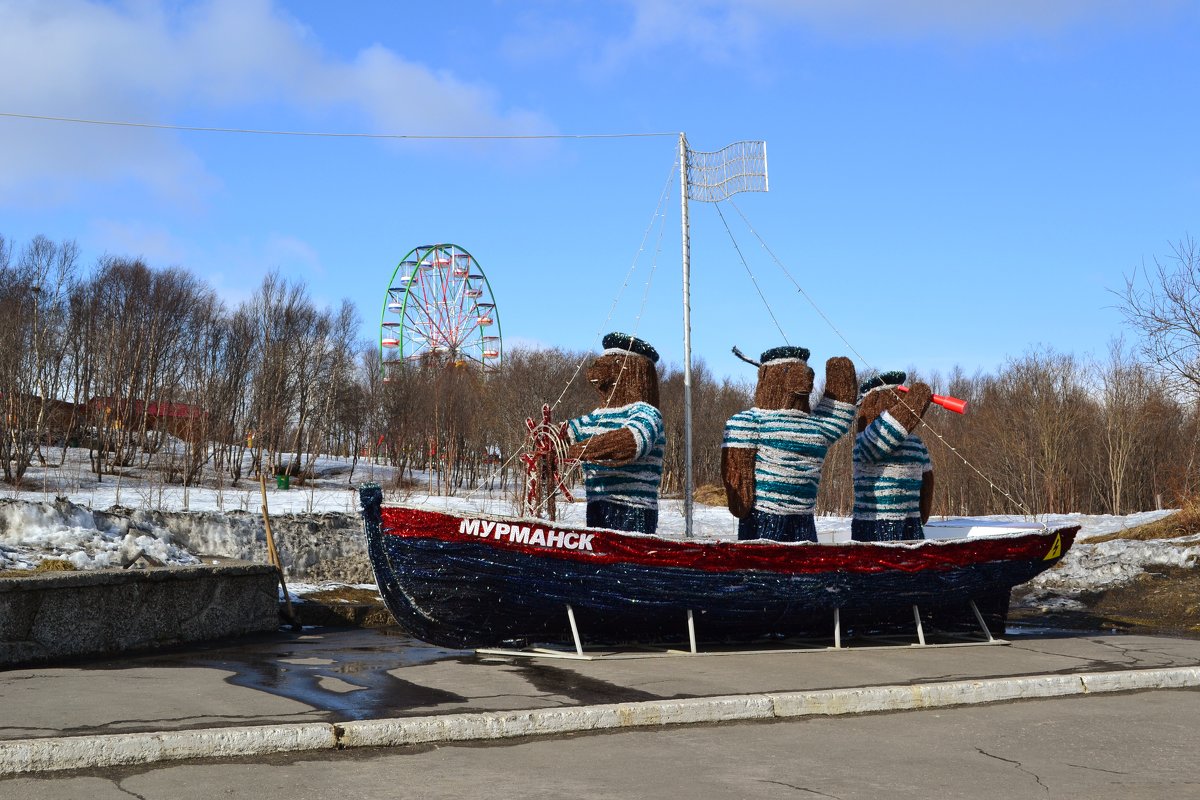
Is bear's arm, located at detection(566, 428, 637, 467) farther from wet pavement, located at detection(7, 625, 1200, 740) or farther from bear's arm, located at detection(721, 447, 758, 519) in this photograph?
wet pavement, located at detection(7, 625, 1200, 740)

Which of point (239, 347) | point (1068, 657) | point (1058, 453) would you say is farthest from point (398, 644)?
point (239, 347)

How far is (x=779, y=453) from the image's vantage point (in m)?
11.6

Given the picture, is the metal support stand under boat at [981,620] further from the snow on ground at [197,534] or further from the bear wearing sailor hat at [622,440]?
the bear wearing sailor hat at [622,440]

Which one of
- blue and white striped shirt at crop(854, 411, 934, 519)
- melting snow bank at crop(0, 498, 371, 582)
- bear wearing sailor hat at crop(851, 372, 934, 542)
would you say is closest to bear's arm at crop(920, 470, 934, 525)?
bear wearing sailor hat at crop(851, 372, 934, 542)

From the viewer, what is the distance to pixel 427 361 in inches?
2387

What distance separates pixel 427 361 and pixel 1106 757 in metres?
55.6

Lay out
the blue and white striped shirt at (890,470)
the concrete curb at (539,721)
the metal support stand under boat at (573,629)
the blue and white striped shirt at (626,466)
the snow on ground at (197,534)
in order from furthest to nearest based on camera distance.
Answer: the blue and white striped shirt at (890,470) < the snow on ground at (197,534) < the blue and white striped shirt at (626,466) < the metal support stand under boat at (573,629) < the concrete curb at (539,721)

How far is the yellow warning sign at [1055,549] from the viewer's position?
12.0 m

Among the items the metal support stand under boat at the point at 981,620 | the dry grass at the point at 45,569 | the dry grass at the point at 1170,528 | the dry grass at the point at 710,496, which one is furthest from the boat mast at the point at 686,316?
the dry grass at the point at 710,496

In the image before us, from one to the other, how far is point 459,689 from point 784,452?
15.6 feet

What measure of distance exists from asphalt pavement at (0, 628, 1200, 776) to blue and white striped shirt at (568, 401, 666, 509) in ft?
5.19

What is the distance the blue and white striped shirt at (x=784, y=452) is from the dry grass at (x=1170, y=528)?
13097 mm

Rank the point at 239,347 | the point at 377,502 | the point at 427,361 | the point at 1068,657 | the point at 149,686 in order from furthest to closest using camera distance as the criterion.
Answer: the point at 427,361
the point at 239,347
the point at 1068,657
the point at 377,502
the point at 149,686

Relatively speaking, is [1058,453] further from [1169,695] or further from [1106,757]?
[1106,757]
